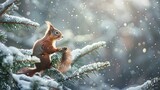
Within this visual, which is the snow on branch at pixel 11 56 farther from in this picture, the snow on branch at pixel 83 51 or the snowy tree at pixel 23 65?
the snow on branch at pixel 83 51

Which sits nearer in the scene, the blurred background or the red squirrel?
the red squirrel

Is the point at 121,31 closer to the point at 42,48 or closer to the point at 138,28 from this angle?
the point at 138,28

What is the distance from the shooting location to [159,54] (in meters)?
7.04

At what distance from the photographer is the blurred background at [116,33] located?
20.2 ft

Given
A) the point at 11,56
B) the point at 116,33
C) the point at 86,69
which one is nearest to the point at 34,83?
the point at 11,56

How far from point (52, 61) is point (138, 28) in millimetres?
5663

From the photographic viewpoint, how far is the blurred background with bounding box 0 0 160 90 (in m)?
6.15

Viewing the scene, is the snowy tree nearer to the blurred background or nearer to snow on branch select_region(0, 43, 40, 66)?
snow on branch select_region(0, 43, 40, 66)

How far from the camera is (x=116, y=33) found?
21.7 ft

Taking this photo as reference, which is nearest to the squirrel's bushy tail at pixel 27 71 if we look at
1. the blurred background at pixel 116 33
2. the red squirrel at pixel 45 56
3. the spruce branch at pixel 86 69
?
the red squirrel at pixel 45 56

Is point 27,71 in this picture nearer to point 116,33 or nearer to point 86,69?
point 86,69

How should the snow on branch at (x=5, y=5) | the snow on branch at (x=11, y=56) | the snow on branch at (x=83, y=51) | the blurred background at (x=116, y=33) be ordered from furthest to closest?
the blurred background at (x=116, y=33) → the snow on branch at (x=83, y=51) → the snow on branch at (x=5, y=5) → the snow on branch at (x=11, y=56)

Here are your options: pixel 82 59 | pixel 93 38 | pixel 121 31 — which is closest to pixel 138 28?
pixel 121 31

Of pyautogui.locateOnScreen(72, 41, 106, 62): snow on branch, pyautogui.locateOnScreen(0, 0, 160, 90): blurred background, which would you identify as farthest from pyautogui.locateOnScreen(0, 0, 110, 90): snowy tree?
pyautogui.locateOnScreen(0, 0, 160, 90): blurred background
